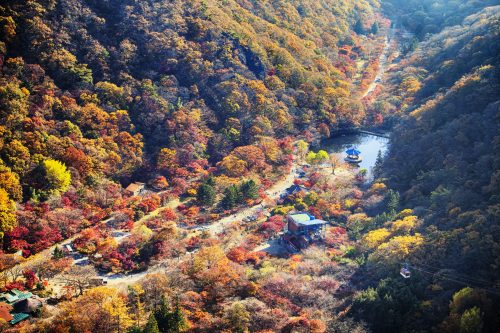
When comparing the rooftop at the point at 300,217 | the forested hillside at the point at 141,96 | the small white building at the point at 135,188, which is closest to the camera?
the rooftop at the point at 300,217

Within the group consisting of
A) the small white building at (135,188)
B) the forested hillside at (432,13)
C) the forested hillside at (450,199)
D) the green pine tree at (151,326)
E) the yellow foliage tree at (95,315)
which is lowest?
the small white building at (135,188)

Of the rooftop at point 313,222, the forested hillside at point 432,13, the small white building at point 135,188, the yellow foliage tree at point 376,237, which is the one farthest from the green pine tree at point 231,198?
the forested hillside at point 432,13

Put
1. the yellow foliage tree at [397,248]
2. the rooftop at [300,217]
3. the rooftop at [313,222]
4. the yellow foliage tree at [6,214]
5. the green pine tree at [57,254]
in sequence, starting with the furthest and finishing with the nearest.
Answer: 1. the rooftop at [300,217]
2. the rooftop at [313,222]
3. the yellow foliage tree at [6,214]
4. the green pine tree at [57,254]
5. the yellow foliage tree at [397,248]

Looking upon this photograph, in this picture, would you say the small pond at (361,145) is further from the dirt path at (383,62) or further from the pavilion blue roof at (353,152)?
the dirt path at (383,62)

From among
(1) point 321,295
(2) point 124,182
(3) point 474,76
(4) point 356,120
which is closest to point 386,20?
(4) point 356,120

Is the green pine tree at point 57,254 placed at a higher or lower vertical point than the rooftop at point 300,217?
lower

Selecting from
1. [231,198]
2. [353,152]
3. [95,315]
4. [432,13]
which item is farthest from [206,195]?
[432,13]

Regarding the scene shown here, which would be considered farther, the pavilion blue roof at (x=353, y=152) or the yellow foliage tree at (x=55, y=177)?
the pavilion blue roof at (x=353, y=152)
